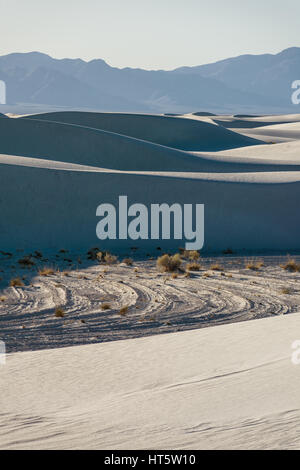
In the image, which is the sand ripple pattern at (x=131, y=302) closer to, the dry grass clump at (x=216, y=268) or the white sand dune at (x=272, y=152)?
the dry grass clump at (x=216, y=268)

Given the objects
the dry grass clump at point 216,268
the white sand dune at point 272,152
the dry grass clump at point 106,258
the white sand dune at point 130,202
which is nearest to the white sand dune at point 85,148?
the white sand dune at point 272,152

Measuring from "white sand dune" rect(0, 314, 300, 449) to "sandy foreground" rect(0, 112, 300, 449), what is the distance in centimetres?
2

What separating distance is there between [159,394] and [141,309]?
596cm

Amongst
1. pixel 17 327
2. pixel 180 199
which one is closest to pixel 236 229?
pixel 180 199

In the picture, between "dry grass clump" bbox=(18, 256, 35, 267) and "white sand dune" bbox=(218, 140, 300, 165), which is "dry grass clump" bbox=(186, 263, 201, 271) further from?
"white sand dune" bbox=(218, 140, 300, 165)

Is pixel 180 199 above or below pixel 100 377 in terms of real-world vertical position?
above

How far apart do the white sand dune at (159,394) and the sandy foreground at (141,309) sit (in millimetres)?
21

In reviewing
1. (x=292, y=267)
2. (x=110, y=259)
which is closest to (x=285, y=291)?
(x=292, y=267)

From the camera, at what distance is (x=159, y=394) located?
7125 millimetres

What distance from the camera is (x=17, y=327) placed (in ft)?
37.8

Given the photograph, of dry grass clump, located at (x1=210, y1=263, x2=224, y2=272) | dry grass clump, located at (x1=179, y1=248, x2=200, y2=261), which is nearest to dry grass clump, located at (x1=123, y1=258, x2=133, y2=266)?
dry grass clump, located at (x1=179, y1=248, x2=200, y2=261)

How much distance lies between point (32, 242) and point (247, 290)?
8383 millimetres

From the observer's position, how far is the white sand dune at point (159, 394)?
18.6 feet
